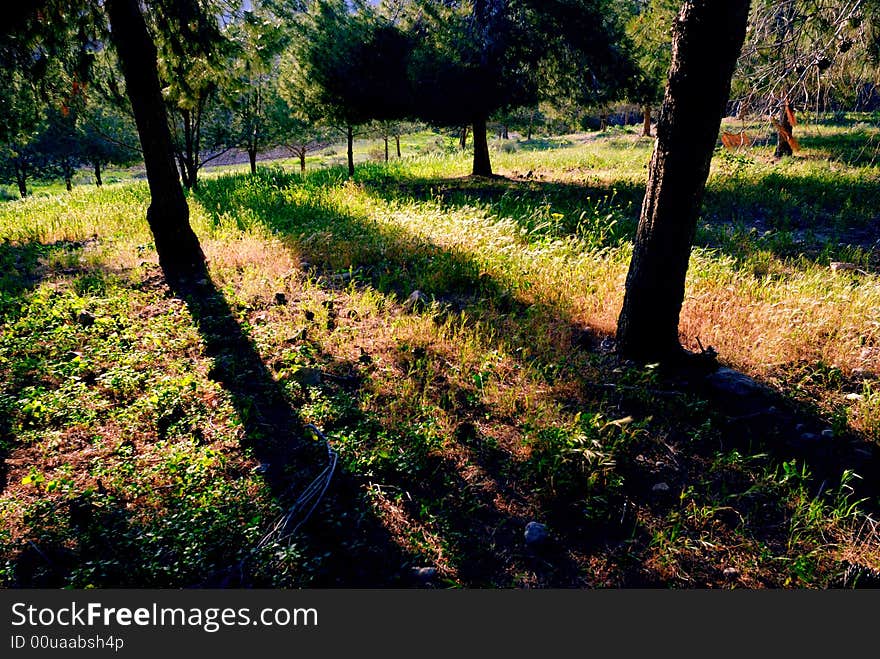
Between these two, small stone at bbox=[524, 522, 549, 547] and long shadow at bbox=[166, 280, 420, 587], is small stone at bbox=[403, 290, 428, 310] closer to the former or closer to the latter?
long shadow at bbox=[166, 280, 420, 587]

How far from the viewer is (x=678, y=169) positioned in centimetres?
340

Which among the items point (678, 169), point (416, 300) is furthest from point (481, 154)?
point (678, 169)

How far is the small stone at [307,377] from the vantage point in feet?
12.7

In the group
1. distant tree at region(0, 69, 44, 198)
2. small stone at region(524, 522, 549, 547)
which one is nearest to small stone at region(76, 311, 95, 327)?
distant tree at region(0, 69, 44, 198)

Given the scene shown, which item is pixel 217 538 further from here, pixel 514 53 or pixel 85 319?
pixel 514 53

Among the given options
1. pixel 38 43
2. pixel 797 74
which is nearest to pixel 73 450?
pixel 38 43

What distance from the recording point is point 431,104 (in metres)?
13.4

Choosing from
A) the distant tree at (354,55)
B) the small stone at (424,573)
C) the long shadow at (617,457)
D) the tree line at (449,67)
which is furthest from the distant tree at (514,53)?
the small stone at (424,573)

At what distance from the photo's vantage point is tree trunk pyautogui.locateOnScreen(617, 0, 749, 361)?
120 inches

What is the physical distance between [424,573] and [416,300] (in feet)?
10.7

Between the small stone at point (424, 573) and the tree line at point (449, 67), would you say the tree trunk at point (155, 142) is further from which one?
the small stone at point (424, 573)

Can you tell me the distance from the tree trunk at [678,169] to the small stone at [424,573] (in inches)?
101

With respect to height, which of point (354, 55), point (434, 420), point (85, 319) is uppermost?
point (354, 55)

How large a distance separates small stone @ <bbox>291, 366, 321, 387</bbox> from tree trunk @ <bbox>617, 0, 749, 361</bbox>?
268cm
